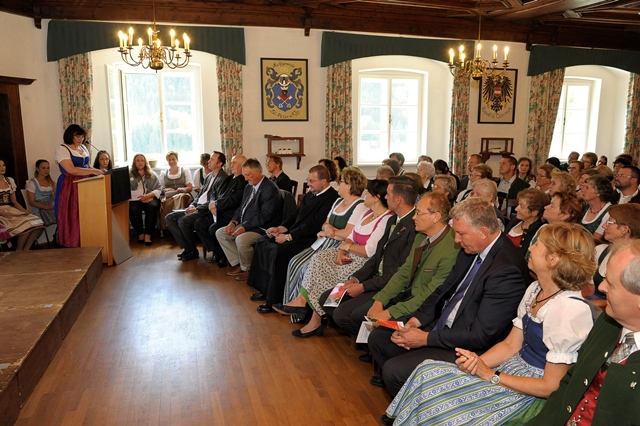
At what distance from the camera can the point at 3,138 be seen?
6.85 metres

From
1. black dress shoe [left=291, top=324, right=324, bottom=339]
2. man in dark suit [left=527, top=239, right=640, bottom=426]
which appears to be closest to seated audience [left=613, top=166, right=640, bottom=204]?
black dress shoe [left=291, top=324, right=324, bottom=339]

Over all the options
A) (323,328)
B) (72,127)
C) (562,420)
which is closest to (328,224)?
(323,328)

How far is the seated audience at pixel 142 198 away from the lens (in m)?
7.66

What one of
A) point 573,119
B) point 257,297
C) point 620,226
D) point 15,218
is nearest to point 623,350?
point 620,226

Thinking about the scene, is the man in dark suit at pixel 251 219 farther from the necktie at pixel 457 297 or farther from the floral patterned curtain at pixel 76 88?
the floral patterned curtain at pixel 76 88

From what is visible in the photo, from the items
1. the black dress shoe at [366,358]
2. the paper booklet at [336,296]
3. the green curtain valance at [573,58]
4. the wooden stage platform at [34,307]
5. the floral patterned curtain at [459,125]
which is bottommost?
the black dress shoe at [366,358]

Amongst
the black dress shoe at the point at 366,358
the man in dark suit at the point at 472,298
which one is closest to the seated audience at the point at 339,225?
the black dress shoe at the point at 366,358

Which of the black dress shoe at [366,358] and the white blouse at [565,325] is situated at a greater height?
the white blouse at [565,325]

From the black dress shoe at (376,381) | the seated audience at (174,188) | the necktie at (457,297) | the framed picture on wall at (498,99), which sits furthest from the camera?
the framed picture on wall at (498,99)

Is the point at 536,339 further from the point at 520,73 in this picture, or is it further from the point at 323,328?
the point at 520,73

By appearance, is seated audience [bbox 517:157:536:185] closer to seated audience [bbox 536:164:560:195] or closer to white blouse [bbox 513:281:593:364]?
seated audience [bbox 536:164:560:195]

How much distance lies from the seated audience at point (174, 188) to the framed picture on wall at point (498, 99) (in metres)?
5.47

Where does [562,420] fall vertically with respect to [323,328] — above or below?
above

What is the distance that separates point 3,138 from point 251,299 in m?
4.44
